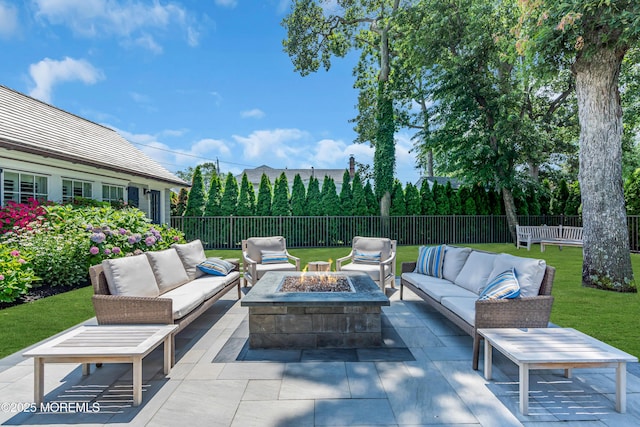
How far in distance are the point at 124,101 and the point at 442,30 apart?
67.0ft

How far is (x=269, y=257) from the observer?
21.3ft

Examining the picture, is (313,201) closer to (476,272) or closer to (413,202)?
(413,202)

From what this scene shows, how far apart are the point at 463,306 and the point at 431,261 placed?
1847 mm

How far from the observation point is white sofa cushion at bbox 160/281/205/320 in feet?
10.8

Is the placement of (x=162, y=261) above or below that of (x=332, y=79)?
below

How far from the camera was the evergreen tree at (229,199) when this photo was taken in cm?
1352

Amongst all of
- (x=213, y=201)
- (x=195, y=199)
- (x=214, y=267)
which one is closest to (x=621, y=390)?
(x=214, y=267)

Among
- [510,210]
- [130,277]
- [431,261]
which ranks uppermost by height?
[510,210]

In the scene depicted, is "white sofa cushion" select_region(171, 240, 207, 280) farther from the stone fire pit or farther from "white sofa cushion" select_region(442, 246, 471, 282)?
"white sofa cushion" select_region(442, 246, 471, 282)

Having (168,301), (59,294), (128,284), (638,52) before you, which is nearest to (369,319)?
(168,301)

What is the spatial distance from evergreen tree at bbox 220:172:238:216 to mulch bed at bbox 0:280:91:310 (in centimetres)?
707

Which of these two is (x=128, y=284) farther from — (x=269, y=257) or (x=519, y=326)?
(x=519, y=326)

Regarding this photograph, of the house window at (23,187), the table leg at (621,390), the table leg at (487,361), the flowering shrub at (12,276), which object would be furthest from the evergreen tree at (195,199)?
the table leg at (621,390)

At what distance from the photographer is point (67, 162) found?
8.88 m
